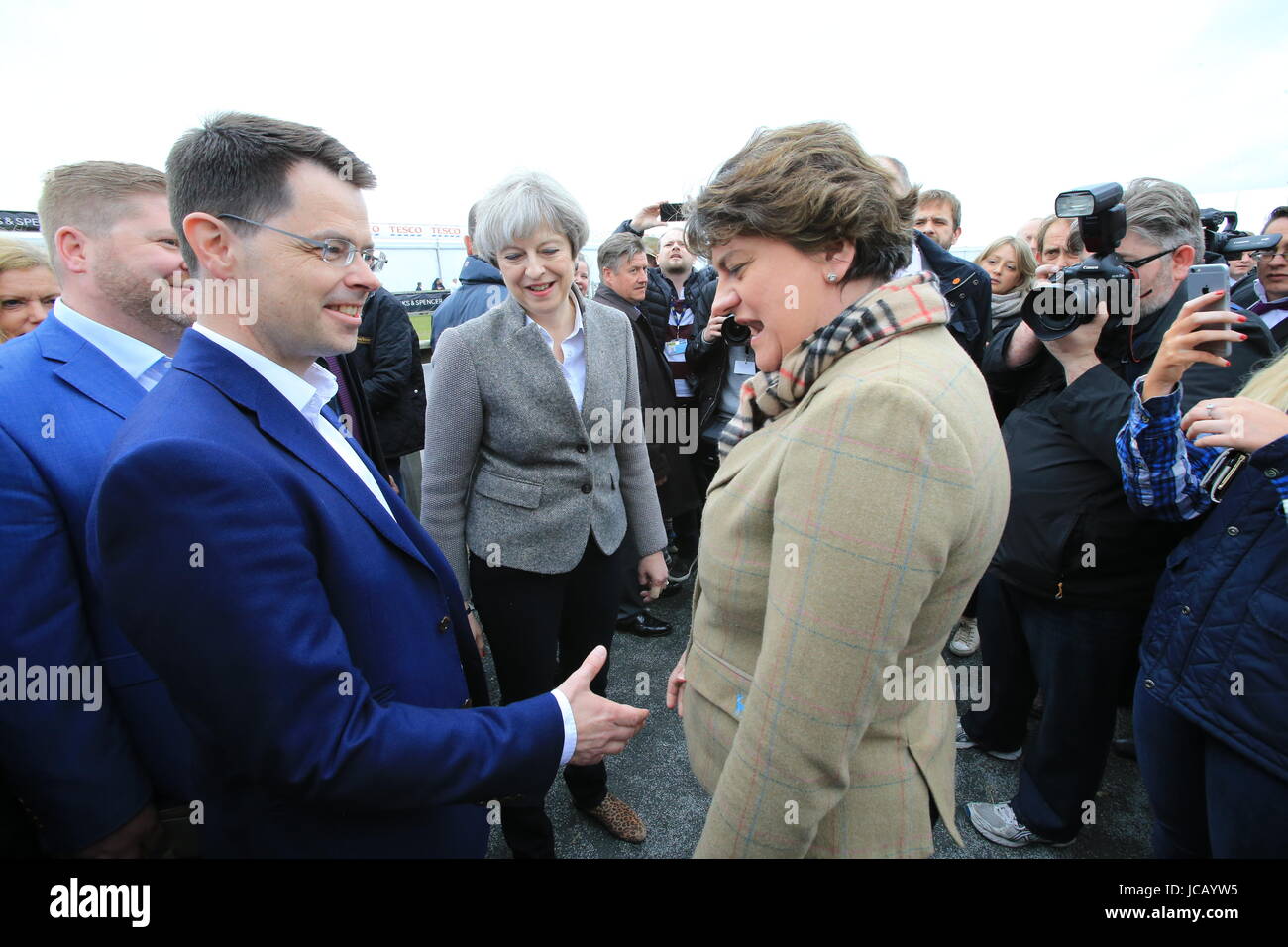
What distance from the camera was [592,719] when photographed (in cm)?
127

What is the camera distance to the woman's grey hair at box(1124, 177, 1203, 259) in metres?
1.96

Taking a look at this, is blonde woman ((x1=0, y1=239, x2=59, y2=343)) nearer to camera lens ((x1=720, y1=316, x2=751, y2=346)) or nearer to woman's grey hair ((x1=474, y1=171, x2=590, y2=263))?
woman's grey hair ((x1=474, y1=171, x2=590, y2=263))

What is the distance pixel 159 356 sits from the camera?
66.1 inches

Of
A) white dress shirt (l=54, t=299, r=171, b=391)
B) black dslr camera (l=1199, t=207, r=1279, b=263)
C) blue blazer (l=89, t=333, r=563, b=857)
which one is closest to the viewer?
blue blazer (l=89, t=333, r=563, b=857)

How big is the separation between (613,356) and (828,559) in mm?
1586

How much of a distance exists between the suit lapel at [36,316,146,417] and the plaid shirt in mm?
2643

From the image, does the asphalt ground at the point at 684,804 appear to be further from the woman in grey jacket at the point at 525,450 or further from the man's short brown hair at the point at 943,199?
the man's short brown hair at the point at 943,199

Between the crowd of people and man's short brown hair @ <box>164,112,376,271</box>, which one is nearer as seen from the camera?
the crowd of people

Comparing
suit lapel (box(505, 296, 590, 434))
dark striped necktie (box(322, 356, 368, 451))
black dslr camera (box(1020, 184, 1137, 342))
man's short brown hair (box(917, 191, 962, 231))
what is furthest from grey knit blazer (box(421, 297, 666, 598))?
man's short brown hair (box(917, 191, 962, 231))

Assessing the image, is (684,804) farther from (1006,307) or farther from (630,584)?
(1006,307)

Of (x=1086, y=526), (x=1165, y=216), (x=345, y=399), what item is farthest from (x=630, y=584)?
(x=1165, y=216)

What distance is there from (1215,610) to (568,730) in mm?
1579
